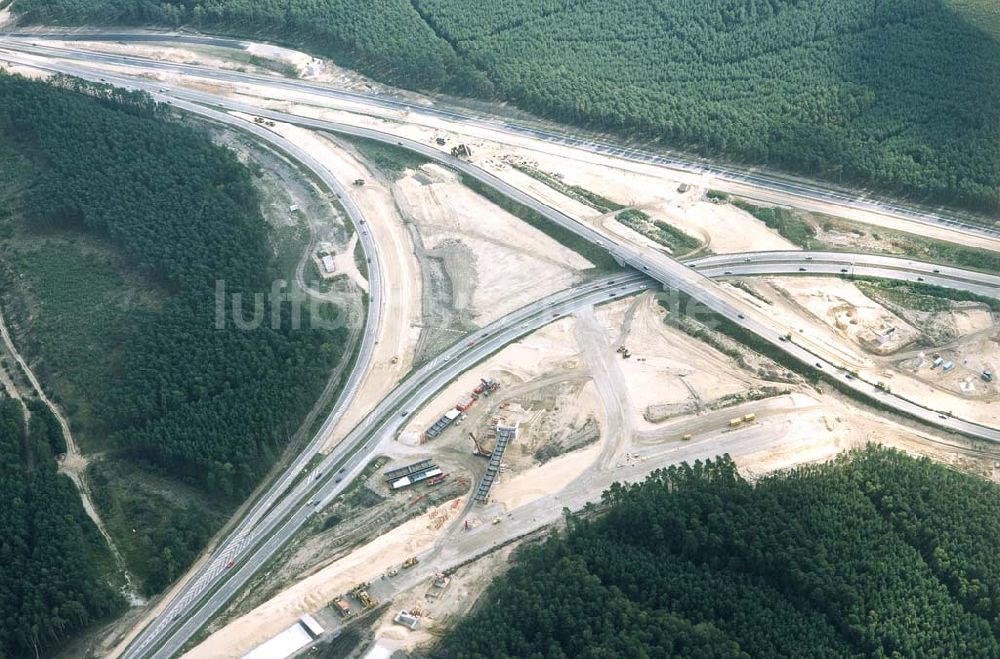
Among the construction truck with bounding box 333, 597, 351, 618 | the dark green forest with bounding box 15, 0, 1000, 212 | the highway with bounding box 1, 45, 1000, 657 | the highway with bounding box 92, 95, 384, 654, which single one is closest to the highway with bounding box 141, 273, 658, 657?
the highway with bounding box 1, 45, 1000, 657

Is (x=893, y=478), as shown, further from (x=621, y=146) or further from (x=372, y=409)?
(x=621, y=146)

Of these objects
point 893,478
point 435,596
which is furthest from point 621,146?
point 435,596

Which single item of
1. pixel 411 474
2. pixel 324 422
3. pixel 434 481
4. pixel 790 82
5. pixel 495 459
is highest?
pixel 790 82

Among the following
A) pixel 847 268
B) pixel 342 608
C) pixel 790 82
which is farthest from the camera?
pixel 790 82

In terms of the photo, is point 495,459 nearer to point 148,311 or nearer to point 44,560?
point 44,560

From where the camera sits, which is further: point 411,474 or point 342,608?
point 411,474

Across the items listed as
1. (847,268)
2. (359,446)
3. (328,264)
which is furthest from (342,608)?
(847,268)

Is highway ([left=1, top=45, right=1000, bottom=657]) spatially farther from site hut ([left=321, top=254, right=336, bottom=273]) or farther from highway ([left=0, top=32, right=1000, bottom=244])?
highway ([left=0, top=32, right=1000, bottom=244])
